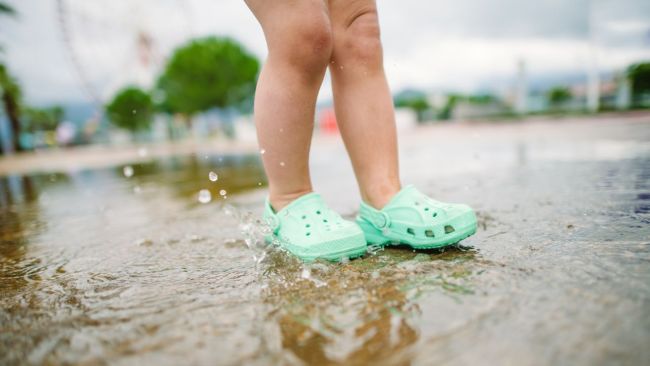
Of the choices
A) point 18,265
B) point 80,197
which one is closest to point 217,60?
point 80,197

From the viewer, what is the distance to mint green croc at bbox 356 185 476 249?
3.18ft

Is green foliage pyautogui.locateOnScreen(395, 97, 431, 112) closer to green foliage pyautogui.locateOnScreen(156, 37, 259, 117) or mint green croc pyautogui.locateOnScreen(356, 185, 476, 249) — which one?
green foliage pyautogui.locateOnScreen(156, 37, 259, 117)

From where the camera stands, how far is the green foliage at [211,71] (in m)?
25.9

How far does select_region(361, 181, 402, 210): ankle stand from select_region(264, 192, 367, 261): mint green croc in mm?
123

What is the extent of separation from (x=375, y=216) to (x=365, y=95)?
1.09ft

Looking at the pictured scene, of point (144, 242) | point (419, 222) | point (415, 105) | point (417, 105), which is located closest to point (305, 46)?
point (419, 222)

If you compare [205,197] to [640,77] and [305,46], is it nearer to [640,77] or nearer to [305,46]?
[305,46]

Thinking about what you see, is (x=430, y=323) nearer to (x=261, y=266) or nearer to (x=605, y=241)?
(x=261, y=266)

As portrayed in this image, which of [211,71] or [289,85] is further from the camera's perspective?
[211,71]

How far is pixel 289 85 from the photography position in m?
1.04

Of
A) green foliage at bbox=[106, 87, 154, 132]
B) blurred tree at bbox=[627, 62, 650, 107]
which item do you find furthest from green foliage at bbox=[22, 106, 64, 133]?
blurred tree at bbox=[627, 62, 650, 107]

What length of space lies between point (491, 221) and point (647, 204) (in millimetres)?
458

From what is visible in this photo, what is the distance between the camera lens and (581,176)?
193 centimetres

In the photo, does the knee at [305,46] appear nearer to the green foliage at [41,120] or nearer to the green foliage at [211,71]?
the green foliage at [211,71]
